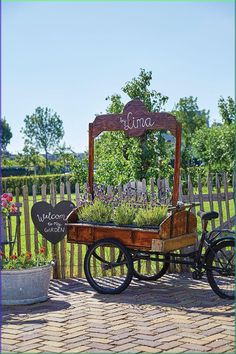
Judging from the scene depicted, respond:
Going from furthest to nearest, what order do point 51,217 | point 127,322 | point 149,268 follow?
point 149,268 < point 51,217 < point 127,322

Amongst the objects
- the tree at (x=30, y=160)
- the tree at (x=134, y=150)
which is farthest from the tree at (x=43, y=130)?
the tree at (x=134, y=150)

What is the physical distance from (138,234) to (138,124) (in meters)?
1.41

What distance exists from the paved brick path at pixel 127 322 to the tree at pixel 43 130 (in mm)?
47687

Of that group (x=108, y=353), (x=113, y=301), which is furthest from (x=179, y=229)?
(x=108, y=353)

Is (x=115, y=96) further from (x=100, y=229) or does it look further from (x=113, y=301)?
(x=113, y=301)

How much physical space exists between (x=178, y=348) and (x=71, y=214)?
2.82m

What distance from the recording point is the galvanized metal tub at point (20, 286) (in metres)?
6.35

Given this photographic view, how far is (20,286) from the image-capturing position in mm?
6348

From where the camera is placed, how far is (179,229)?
6766mm

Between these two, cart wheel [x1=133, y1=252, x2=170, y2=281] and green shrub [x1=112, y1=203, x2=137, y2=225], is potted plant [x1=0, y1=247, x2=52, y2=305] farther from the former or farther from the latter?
cart wheel [x1=133, y1=252, x2=170, y2=281]

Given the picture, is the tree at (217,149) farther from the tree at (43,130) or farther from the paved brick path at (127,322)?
the tree at (43,130)

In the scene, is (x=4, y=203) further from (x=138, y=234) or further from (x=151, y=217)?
(x=151, y=217)

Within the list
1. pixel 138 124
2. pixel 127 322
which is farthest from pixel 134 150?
pixel 127 322

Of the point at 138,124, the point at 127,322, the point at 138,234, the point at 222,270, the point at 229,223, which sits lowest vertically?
the point at 127,322
